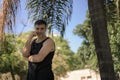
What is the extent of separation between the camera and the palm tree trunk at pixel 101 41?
442 cm

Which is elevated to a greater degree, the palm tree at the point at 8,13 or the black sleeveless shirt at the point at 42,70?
the palm tree at the point at 8,13

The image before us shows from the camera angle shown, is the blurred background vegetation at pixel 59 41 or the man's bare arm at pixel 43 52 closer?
the man's bare arm at pixel 43 52

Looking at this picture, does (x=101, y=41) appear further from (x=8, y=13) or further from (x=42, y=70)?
(x=8, y=13)

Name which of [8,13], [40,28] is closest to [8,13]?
[8,13]

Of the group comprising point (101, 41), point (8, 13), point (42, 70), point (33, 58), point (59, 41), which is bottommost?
point (59, 41)

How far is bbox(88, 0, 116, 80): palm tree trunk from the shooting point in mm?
4418

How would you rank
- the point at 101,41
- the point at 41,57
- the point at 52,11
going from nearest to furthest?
the point at 41,57 < the point at 101,41 < the point at 52,11

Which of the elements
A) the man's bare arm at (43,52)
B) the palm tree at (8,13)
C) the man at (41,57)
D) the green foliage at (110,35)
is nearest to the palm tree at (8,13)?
the palm tree at (8,13)

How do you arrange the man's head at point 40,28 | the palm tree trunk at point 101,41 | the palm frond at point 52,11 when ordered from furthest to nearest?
1. the palm frond at point 52,11
2. the palm tree trunk at point 101,41
3. the man's head at point 40,28

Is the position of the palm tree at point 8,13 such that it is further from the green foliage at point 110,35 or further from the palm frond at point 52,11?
→ the green foliage at point 110,35

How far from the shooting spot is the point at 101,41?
4.54 meters

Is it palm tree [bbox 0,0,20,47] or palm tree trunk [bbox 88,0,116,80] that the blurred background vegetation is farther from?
palm tree trunk [bbox 88,0,116,80]

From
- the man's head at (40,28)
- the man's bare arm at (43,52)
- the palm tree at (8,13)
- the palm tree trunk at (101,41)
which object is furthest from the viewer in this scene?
the palm tree at (8,13)

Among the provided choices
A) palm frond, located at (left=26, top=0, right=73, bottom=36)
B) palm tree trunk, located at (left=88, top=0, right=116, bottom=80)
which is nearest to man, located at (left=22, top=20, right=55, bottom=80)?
palm tree trunk, located at (left=88, top=0, right=116, bottom=80)
